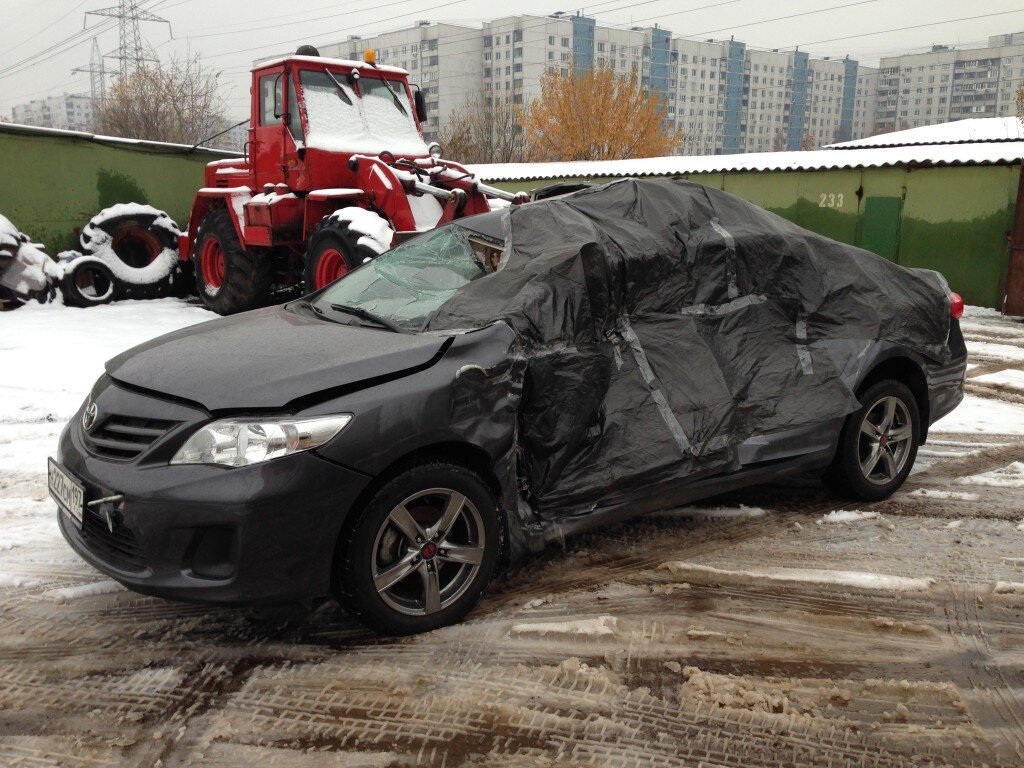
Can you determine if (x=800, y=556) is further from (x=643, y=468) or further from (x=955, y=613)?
(x=643, y=468)

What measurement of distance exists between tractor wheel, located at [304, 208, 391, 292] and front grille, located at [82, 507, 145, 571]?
523cm

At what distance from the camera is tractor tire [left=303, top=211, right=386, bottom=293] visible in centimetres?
827

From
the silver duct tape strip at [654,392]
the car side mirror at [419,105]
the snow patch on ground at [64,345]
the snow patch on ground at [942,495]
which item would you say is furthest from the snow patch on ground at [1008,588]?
the car side mirror at [419,105]

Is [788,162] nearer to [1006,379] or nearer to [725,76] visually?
[1006,379]

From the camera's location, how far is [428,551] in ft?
10.5

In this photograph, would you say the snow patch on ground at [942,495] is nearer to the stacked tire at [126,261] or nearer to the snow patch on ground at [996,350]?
the snow patch on ground at [996,350]

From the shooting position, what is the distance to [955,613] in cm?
353

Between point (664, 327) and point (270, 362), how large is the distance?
1723 millimetres

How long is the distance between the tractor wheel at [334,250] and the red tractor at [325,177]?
0.01m

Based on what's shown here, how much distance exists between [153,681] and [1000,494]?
4.46 metres

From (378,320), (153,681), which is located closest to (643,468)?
(378,320)

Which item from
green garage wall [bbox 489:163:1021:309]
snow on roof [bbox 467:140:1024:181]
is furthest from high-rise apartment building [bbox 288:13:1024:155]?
green garage wall [bbox 489:163:1021:309]

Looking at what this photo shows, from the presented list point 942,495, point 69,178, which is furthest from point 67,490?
point 69,178

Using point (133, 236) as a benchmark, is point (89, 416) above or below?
below
